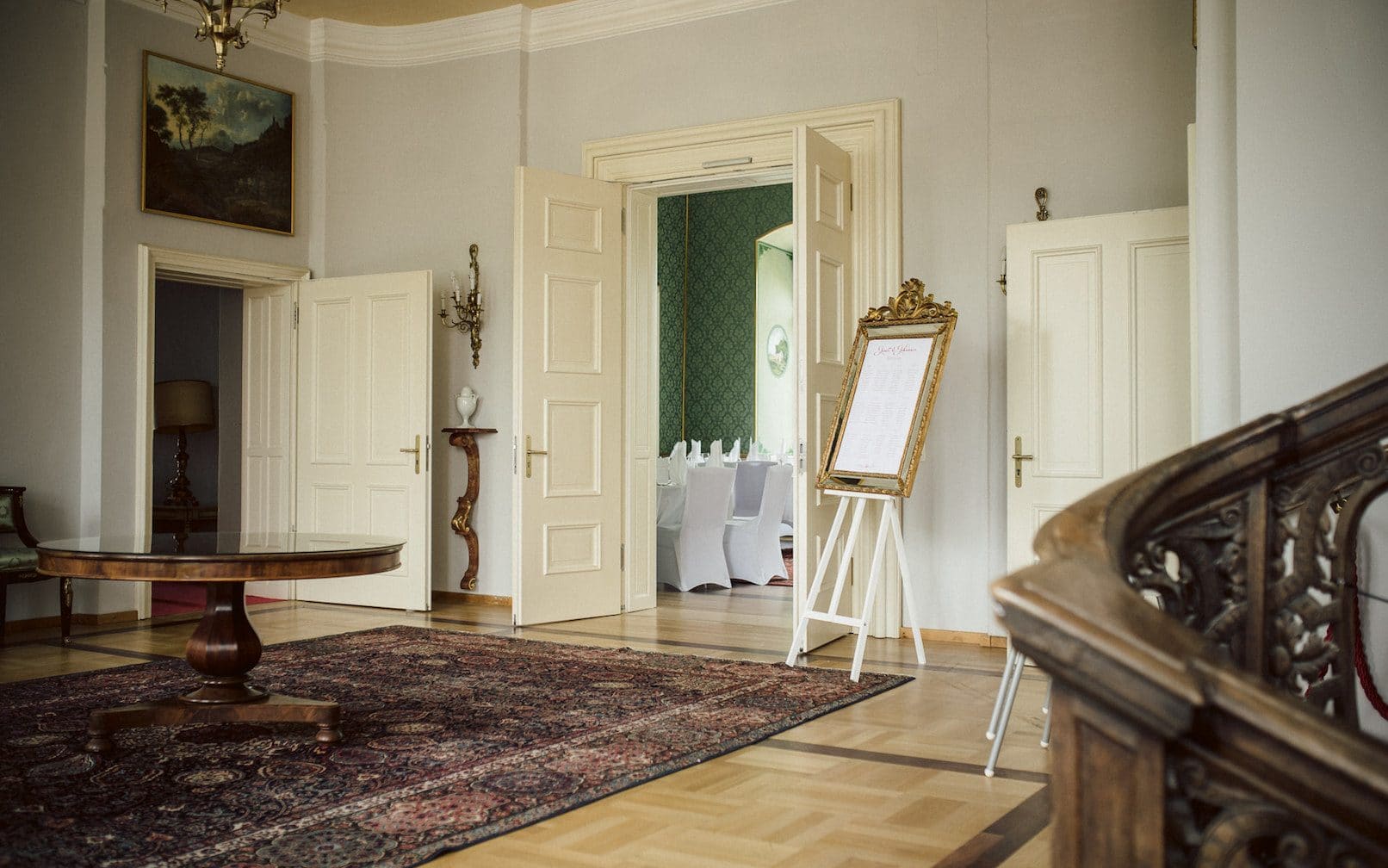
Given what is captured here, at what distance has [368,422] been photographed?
727 centimetres

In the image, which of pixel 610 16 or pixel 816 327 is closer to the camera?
pixel 816 327

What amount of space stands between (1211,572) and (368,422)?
6483 millimetres

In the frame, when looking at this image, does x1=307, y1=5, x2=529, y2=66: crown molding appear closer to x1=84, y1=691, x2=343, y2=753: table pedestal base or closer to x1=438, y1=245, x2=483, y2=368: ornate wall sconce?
x1=438, y1=245, x2=483, y2=368: ornate wall sconce

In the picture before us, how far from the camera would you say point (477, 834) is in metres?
2.73

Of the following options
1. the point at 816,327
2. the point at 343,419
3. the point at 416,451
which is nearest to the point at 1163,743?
the point at 816,327

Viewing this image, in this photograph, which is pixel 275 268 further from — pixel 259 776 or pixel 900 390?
pixel 259 776

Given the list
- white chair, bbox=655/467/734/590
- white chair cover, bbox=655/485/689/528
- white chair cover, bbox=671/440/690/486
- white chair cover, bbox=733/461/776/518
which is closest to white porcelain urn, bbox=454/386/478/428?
white chair, bbox=655/467/734/590

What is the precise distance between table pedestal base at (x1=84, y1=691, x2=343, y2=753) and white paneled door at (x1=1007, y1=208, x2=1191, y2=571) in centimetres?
316

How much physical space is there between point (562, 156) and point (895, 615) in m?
3.47

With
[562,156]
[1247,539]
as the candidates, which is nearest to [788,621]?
[562,156]

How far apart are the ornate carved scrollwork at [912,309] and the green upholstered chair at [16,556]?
13.9 feet

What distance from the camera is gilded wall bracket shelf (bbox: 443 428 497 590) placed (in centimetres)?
724

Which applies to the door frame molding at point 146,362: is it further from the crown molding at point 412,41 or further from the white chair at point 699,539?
the white chair at point 699,539

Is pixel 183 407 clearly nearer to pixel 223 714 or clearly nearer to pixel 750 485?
pixel 750 485
